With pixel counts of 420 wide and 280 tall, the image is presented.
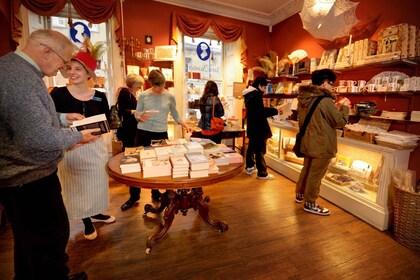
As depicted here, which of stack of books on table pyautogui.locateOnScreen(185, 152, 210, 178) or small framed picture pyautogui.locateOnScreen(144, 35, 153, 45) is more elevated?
small framed picture pyautogui.locateOnScreen(144, 35, 153, 45)

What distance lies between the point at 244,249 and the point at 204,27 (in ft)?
13.9

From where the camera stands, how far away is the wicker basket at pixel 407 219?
2018 mm

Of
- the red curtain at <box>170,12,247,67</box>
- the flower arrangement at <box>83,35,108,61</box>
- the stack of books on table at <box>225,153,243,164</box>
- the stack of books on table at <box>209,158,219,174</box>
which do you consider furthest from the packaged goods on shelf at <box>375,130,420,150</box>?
the flower arrangement at <box>83,35,108,61</box>

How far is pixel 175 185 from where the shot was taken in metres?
1.51

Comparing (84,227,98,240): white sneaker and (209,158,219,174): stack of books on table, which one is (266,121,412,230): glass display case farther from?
(84,227,98,240): white sneaker

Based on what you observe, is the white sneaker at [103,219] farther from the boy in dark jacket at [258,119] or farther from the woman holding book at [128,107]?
the boy in dark jacket at [258,119]

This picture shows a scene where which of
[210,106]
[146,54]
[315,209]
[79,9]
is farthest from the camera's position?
[146,54]

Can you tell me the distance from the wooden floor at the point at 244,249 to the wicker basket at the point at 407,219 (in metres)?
0.08

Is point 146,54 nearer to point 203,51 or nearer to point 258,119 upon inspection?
point 203,51

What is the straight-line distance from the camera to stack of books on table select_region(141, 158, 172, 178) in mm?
1562

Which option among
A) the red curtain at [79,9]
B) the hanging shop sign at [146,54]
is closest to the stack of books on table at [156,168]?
the hanging shop sign at [146,54]

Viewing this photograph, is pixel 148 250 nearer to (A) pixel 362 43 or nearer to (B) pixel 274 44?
(A) pixel 362 43

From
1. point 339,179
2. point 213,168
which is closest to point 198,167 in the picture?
point 213,168

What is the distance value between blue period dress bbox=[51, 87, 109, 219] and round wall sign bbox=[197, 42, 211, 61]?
3497 mm
